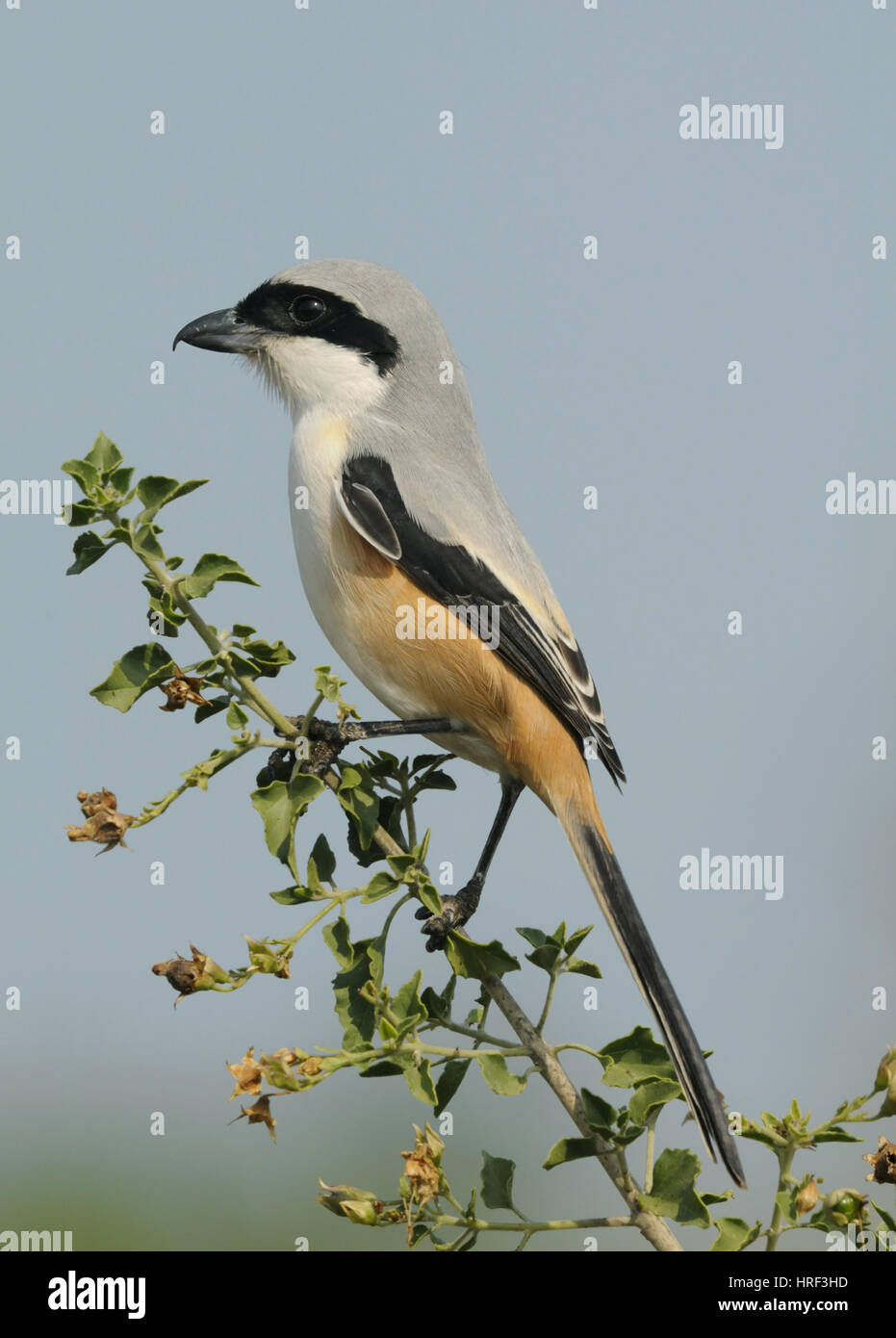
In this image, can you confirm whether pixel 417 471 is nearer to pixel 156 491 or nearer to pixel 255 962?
pixel 156 491

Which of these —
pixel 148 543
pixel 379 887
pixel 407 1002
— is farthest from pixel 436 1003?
pixel 148 543

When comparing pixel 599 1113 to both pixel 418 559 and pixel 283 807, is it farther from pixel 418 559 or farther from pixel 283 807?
pixel 418 559

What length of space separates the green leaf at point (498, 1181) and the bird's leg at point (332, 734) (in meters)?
0.62

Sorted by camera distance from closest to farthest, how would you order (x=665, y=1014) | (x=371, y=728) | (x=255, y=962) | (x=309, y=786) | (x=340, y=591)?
(x=255, y=962), (x=309, y=786), (x=665, y=1014), (x=371, y=728), (x=340, y=591)

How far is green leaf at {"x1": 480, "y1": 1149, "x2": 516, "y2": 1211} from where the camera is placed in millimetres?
1758

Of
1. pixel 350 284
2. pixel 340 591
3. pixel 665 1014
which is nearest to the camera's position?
pixel 665 1014

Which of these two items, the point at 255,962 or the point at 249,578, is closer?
the point at 255,962

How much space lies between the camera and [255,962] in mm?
1609

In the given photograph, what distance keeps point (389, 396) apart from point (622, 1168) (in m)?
1.95

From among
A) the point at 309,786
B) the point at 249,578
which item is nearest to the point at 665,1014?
the point at 309,786

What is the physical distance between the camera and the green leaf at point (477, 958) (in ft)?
5.79

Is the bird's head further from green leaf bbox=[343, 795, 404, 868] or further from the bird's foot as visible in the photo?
green leaf bbox=[343, 795, 404, 868]

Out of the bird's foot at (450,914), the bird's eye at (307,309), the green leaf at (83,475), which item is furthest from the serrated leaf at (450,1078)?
the bird's eye at (307,309)

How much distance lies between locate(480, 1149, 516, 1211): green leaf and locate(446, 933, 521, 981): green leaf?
0.25m
